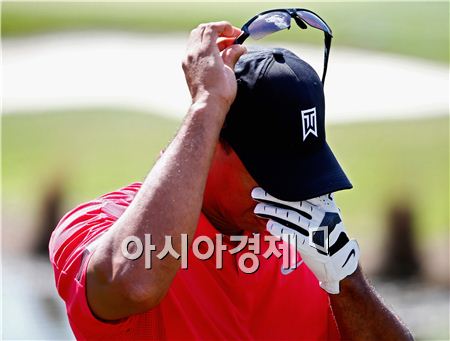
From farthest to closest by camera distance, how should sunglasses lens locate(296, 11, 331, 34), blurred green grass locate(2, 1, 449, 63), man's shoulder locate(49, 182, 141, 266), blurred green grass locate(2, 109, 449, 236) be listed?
1. blurred green grass locate(2, 1, 449, 63)
2. blurred green grass locate(2, 109, 449, 236)
3. sunglasses lens locate(296, 11, 331, 34)
4. man's shoulder locate(49, 182, 141, 266)

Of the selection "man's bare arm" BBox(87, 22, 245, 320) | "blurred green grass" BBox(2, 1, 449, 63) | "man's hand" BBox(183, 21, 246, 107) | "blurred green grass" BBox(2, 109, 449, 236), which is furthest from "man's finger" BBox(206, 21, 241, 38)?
"blurred green grass" BBox(2, 1, 449, 63)

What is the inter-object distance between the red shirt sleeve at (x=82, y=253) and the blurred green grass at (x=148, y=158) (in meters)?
5.48

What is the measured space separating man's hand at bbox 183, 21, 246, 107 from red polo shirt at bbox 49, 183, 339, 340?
362mm

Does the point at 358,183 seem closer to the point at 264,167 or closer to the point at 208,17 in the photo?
the point at 208,17

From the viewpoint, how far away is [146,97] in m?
12.6

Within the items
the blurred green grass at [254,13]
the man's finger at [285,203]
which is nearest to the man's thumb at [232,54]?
the man's finger at [285,203]

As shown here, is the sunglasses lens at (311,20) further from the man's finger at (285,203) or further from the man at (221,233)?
the man's finger at (285,203)

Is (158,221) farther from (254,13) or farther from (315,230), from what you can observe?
(254,13)

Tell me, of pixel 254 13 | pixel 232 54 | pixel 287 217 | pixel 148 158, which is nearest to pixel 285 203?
pixel 287 217

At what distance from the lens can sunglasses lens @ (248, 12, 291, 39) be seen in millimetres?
2553

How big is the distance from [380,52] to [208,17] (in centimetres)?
246

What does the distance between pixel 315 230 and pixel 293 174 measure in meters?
0.15

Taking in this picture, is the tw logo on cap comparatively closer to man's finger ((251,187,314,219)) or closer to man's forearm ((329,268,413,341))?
man's finger ((251,187,314,219))

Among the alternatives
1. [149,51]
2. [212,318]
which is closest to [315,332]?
[212,318]
